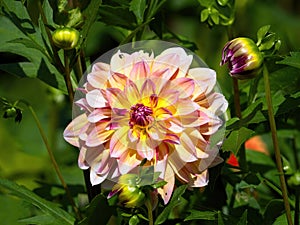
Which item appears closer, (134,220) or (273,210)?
(134,220)

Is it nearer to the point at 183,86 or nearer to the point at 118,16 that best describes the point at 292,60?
the point at 183,86

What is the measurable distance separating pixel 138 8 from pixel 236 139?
230mm

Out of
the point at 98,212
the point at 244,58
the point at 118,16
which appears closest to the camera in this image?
the point at 244,58

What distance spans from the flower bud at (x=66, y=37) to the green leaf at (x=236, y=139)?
0.20 m

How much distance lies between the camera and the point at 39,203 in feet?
2.98

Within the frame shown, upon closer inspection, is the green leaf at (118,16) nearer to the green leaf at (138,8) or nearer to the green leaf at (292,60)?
the green leaf at (138,8)

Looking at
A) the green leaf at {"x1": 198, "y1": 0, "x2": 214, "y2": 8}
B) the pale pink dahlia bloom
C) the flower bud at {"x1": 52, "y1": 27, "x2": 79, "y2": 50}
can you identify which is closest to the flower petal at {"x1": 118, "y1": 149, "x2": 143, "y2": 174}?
the pale pink dahlia bloom

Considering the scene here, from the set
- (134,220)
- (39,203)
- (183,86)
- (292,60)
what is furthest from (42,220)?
(292,60)

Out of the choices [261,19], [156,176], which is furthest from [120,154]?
[261,19]

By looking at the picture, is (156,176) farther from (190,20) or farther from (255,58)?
(190,20)

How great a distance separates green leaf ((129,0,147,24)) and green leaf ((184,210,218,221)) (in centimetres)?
26

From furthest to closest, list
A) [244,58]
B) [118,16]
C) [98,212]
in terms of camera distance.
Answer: [118,16], [98,212], [244,58]

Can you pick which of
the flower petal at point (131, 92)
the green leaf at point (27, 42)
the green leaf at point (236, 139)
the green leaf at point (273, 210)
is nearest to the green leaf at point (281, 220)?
the green leaf at point (273, 210)

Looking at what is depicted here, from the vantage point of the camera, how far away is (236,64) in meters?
0.78
